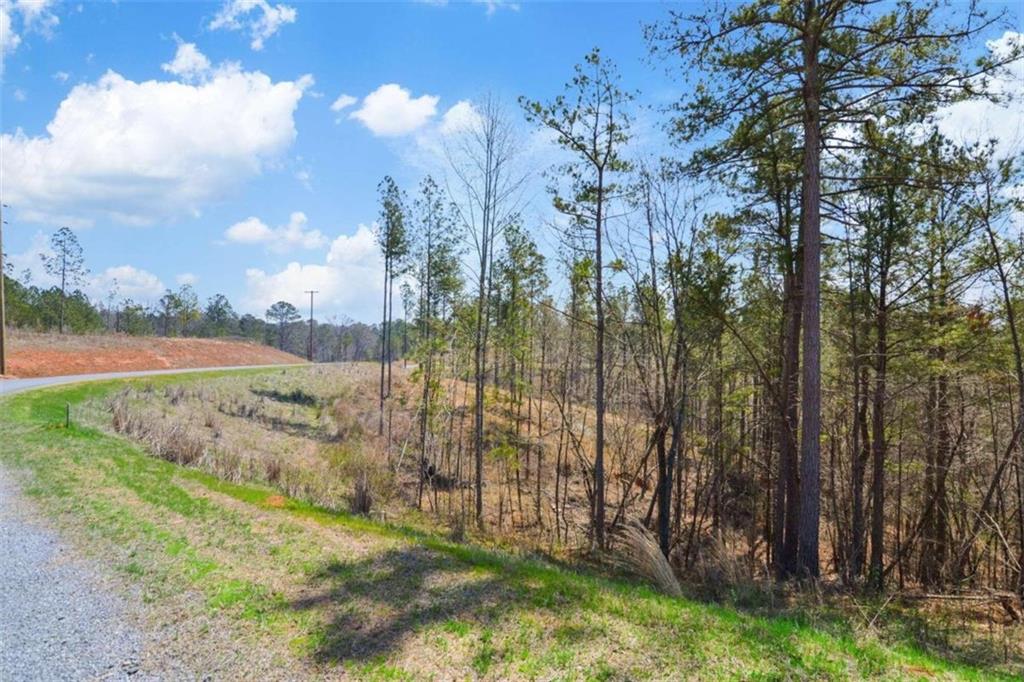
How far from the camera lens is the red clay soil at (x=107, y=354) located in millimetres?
24250

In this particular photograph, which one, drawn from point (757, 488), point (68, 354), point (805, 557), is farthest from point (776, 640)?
point (68, 354)

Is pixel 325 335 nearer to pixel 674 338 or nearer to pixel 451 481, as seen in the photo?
pixel 451 481

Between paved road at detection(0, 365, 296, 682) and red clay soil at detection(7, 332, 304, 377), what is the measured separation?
22.7 meters

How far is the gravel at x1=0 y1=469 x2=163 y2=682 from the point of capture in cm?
360

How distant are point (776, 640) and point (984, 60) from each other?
7.32 m

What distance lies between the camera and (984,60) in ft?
21.6

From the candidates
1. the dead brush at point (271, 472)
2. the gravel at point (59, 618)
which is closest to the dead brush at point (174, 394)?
the dead brush at point (271, 472)

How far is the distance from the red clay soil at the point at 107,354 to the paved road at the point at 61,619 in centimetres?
2268

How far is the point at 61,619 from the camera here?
4168 millimetres

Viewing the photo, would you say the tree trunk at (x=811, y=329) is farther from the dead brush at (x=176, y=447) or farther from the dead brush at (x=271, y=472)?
the dead brush at (x=176, y=447)

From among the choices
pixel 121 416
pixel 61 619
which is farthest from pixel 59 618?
pixel 121 416

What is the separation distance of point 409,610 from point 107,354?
1296 inches

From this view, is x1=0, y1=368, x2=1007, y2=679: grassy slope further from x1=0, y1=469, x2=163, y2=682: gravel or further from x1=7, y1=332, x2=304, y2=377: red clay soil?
x1=7, y1=332, x2=304, y2=377: red clay soil

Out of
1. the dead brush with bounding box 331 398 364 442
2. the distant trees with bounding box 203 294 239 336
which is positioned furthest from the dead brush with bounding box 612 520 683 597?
the distant trees with bounding box 203 294 239 336
